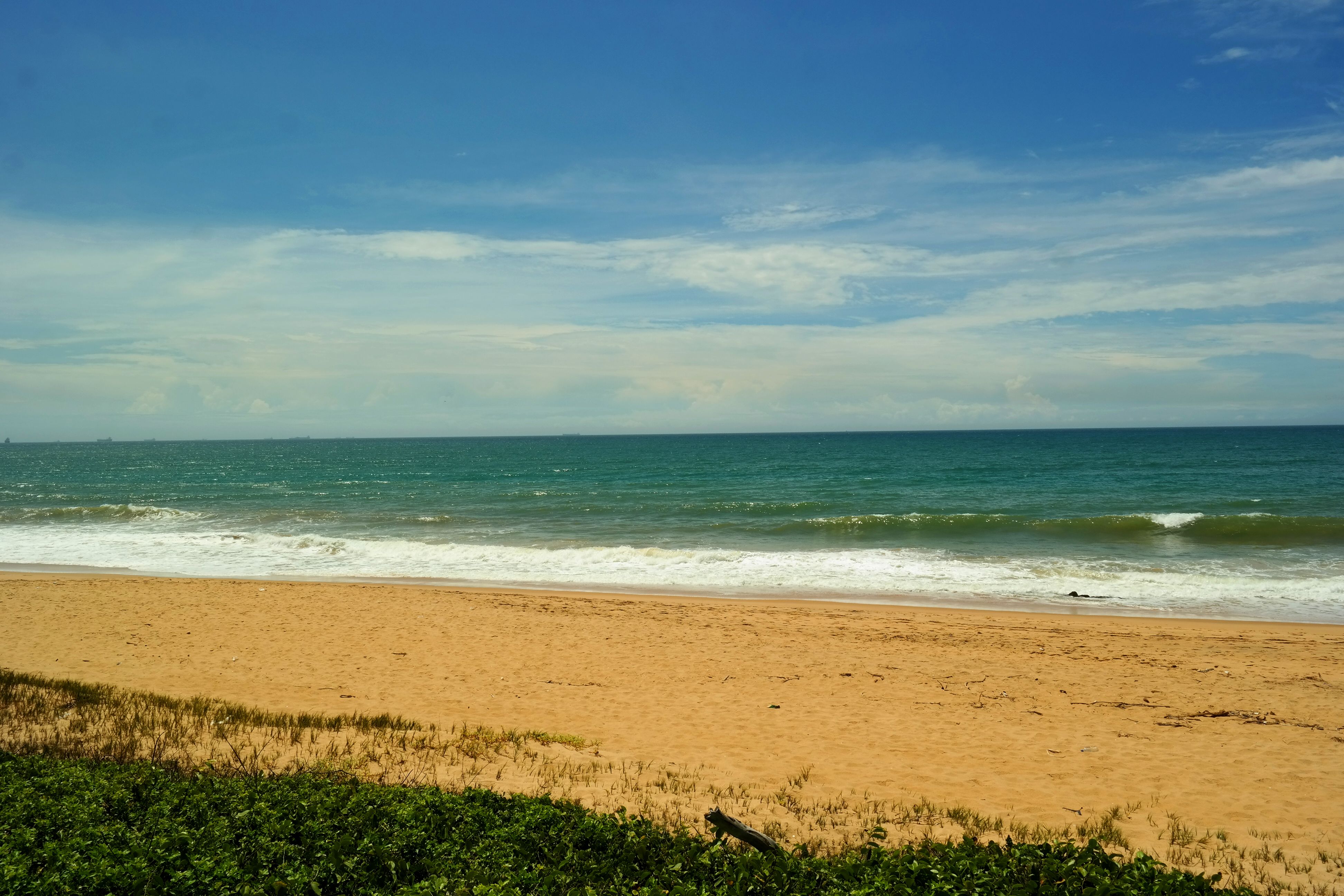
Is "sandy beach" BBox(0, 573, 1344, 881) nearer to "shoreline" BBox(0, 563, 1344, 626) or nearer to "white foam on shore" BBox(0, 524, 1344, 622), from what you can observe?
"shoreline" BBox(0, 563, 1344, 626)

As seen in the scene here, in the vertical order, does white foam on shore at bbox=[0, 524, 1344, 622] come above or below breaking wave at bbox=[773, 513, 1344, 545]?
below

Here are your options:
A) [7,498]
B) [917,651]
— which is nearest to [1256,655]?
[917,651]

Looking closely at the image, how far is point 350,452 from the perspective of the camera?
140375 millimetres

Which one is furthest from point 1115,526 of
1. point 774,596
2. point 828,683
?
point 828,683

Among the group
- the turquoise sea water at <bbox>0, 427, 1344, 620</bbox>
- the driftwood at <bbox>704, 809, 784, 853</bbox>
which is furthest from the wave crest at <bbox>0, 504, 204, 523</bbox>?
the driftwood at <bbox>704, 809, 784, 853</bbox>

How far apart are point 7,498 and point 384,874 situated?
60.8 meters

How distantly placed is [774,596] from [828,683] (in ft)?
25.4

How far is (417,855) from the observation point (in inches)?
188

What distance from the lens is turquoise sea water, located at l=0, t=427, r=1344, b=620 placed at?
2120 cm

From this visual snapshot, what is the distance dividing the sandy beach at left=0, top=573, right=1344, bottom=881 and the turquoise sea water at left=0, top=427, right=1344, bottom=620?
3744 mm

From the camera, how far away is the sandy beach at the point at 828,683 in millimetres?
8320

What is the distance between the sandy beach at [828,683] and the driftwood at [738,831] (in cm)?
277

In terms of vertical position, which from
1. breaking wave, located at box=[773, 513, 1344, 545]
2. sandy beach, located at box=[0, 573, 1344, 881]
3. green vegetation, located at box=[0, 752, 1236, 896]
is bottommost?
sandy beach, located at box=[0, 573, 1344, 881]

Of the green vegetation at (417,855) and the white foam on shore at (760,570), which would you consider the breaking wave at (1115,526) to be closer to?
the white foam on shore at (760,570)
